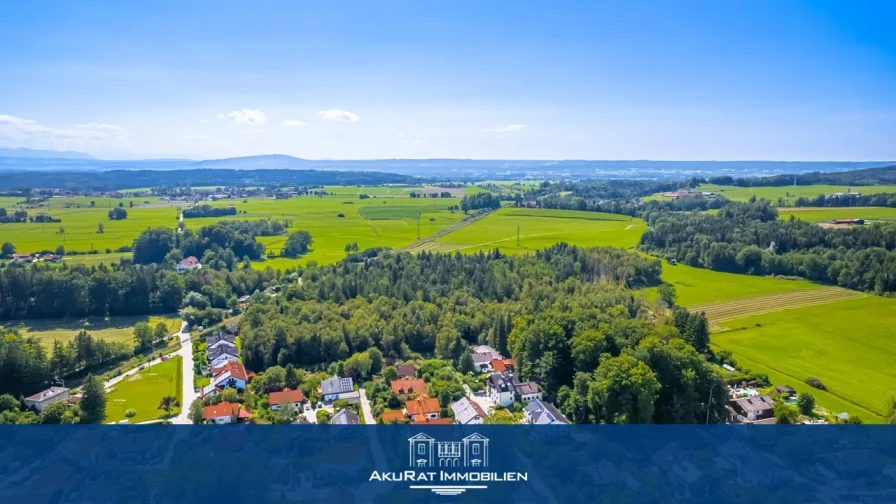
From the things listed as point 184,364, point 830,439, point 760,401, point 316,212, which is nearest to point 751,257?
point 760,401

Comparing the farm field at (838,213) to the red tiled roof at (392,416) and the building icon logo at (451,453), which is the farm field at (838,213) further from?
the building icon logo at (451,453)

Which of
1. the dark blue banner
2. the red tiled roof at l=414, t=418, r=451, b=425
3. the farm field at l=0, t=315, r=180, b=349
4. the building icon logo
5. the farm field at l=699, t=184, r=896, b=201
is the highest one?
the farm field at l=699, t=184, r=896, b=201

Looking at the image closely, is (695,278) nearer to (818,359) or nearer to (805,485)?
(818,359)

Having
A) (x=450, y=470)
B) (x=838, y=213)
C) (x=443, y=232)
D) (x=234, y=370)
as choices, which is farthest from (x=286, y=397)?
(x=838, y=213)

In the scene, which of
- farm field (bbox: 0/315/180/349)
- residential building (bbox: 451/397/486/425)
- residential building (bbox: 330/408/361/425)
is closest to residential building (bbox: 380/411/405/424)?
residential building (bbox: 330/408/361/425)

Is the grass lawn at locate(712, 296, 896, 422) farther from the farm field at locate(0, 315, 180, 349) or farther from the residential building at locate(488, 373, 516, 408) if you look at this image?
the farm field at locate(0, 315, 180, 349)

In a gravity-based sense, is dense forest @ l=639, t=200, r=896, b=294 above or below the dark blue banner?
above

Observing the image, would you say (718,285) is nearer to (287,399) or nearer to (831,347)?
(831,347)
